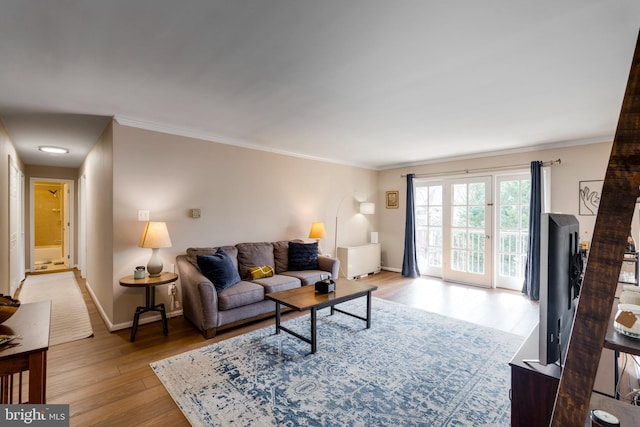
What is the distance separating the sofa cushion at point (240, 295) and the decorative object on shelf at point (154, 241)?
80cm

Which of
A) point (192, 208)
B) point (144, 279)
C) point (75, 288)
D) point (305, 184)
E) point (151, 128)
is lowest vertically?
point (75, 288)

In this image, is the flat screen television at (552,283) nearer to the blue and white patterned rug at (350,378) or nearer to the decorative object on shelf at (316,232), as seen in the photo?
the blue and white patterned rug at (350,378)

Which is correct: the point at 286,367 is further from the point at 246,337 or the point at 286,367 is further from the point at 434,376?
the point at 434,376

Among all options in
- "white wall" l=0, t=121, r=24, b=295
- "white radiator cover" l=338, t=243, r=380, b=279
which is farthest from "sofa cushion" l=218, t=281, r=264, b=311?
"white wall" l=0, t=121, r=24, b=295

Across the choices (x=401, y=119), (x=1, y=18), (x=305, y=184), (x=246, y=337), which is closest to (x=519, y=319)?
(x=401, y=119)

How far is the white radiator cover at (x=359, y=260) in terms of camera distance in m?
5.57

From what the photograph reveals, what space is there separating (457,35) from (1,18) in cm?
261

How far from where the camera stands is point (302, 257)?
4426 mm

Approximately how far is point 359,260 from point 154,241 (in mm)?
3724

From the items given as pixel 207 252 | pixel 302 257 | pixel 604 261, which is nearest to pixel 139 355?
pixel 207 252

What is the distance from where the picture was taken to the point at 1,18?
1.63m

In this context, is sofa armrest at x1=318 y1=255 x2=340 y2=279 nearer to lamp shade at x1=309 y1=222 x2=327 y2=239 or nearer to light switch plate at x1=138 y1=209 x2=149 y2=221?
lamp shade at x1=309 y1=222 x2=327 y2=239
